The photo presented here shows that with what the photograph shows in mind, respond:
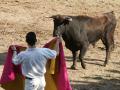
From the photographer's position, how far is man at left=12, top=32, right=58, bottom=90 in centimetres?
848

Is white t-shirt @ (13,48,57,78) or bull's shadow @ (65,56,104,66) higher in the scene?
white t-shirt @ (13,48,57,78)

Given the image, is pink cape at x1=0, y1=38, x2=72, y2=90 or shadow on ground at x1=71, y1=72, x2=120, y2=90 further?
shadow on ground at x1=71, y1=72, x2=120, y2=90

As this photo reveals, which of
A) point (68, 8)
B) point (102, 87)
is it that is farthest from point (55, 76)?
point (68, 8)

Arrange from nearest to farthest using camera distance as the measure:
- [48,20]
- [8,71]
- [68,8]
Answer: [8,71] → [48,20] → [68,8]

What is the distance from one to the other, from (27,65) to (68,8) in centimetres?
1127

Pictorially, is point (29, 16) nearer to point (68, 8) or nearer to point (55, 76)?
point (68, 8)

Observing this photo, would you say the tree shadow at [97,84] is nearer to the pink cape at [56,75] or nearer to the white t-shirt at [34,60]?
the pink cape at [56,75]

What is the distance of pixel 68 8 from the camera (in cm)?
1969

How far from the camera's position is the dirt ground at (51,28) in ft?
42.1

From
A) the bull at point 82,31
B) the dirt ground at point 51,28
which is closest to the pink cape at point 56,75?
the dirt ground at point 51,28

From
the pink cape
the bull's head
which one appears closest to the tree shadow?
the bull's head

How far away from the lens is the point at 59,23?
1301cm

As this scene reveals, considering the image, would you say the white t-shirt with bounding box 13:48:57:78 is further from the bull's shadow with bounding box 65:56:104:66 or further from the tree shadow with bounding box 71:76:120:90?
the bull's shadow with bounding box 65:56:104:66

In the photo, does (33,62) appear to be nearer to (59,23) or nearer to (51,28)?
(59,23)
